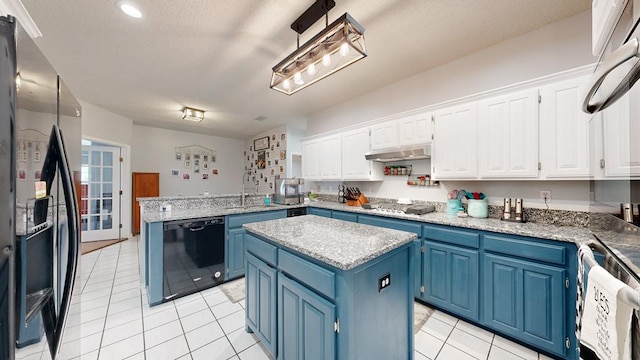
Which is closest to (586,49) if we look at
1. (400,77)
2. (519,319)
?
(400,77)

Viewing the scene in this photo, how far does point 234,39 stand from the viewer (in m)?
2.26

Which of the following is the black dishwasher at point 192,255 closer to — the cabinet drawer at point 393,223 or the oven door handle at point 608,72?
the cabinet drawer at point 393,223

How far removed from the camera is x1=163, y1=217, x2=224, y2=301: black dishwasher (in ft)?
8.05

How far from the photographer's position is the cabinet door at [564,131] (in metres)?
1.80

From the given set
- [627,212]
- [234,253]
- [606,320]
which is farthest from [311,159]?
[606,320]

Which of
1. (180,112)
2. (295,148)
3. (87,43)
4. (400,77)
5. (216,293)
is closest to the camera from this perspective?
(87,43)

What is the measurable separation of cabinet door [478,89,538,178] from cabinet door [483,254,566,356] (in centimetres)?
83

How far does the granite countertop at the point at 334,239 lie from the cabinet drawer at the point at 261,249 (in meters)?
0.08

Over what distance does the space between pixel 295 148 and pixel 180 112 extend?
2500 mm

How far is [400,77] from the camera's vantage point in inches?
125

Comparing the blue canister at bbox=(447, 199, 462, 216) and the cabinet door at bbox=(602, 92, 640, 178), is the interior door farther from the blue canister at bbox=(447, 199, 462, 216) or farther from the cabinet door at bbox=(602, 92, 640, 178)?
the cabinet door at bbox=(602, 92, 640, 178)

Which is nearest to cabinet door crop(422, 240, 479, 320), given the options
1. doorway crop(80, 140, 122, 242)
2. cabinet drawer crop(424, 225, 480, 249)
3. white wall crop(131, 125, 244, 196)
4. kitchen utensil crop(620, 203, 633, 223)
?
cabinet drawer crop(424, 225, 480, 249)

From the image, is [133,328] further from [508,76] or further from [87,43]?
[508,76]

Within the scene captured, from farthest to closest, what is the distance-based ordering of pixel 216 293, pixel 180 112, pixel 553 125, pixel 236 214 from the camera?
pixel 180 112, pixel 236 214, pixel 216 293, pixel 553 125
